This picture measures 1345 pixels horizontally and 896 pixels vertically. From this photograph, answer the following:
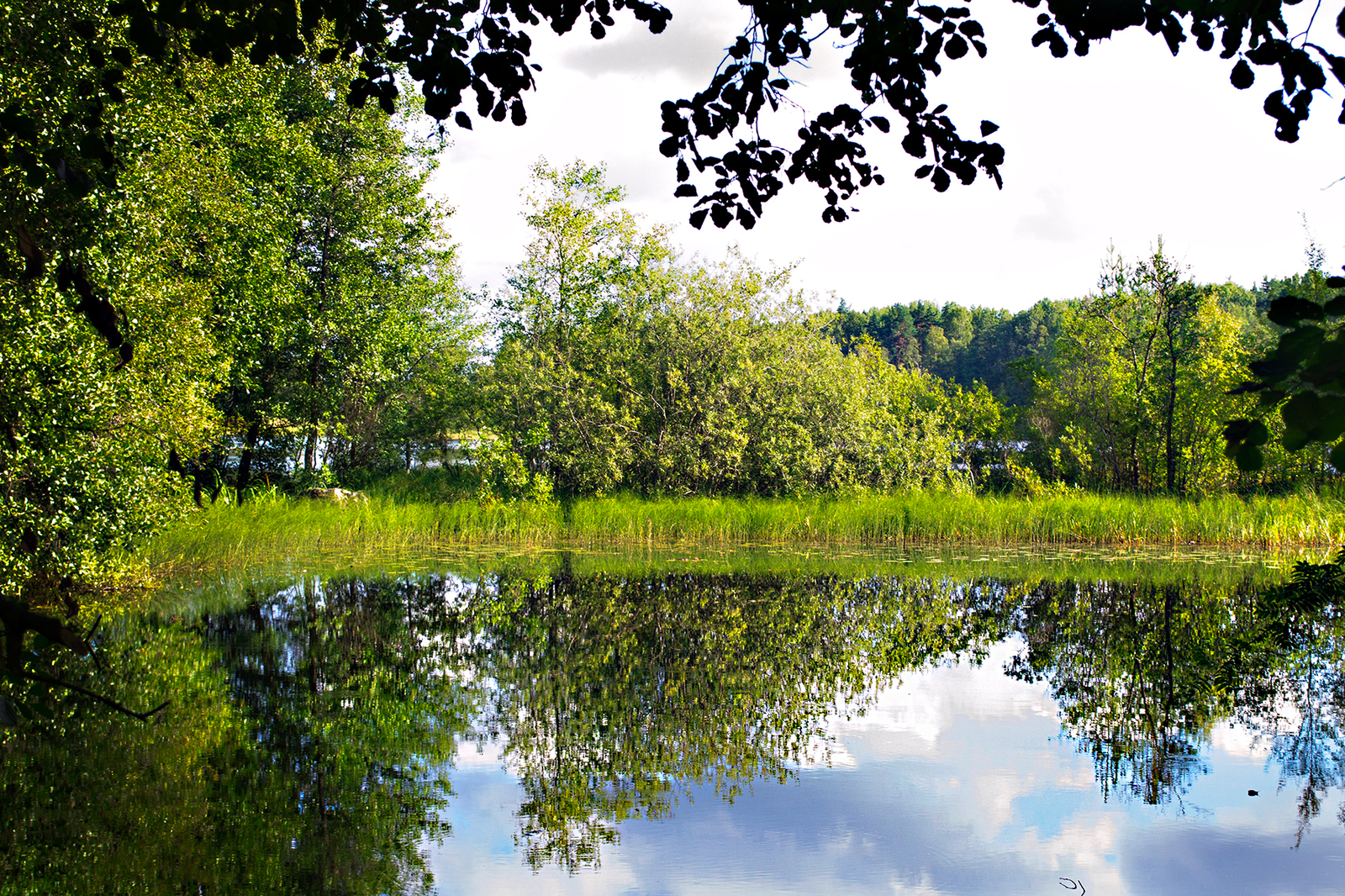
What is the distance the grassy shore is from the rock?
463 millimetres

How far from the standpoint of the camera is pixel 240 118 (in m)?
17.8

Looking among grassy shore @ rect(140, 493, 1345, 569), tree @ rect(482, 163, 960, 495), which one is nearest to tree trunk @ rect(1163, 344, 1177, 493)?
grassy shore @ rect(140, 493, 1345, 569)

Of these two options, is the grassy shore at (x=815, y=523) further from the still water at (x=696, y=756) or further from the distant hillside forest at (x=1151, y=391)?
the still water at (x=696, y=756)

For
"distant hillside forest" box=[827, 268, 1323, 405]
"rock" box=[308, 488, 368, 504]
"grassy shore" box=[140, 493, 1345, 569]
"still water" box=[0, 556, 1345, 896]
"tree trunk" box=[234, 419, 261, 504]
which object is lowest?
"still water" box=[0, 556, 1345, 896]

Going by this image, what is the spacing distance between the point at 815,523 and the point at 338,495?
10281mm

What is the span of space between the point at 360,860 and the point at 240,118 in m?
16.9

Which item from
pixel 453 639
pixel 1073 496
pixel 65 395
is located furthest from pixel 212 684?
pixel 1073 496

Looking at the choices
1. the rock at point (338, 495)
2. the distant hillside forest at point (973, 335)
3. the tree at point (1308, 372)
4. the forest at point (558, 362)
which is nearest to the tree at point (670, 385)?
the forest at point (558, 362)

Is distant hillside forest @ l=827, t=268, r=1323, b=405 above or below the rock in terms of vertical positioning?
above

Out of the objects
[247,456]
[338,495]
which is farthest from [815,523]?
[247,456]

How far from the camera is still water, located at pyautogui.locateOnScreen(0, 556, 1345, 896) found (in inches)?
193

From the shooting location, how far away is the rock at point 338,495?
19.5 m

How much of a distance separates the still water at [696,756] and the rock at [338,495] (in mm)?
7926

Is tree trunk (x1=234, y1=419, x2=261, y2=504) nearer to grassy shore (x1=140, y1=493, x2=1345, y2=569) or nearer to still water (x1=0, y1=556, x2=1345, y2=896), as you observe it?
grassy shore (x1=140, y1=493, x2=1345, y2=569)
